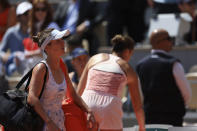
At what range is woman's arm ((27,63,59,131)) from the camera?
441 cm

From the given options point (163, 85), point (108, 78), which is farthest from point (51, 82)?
point (163, 85)

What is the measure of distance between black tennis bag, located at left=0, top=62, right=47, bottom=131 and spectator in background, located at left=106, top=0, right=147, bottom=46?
213 inches

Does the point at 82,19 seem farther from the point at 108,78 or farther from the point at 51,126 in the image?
the point at 51,126

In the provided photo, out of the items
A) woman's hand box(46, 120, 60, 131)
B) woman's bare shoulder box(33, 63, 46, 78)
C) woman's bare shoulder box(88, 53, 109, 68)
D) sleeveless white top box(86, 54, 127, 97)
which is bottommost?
woman's hand box(46, 120, 60, 131)

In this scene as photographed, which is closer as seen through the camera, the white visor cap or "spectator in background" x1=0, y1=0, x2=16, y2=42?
the white visor cap

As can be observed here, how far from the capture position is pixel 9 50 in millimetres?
8906

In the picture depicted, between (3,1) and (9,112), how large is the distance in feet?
18.5

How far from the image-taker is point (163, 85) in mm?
6750

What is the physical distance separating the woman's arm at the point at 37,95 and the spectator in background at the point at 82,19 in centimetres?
494

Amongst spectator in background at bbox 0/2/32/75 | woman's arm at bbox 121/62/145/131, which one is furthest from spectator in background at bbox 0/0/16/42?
woman's arm at bbox 121/62/145/131

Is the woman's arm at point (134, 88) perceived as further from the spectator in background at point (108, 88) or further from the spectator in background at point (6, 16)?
the spectator in background at point (6, 16)

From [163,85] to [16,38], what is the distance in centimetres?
281

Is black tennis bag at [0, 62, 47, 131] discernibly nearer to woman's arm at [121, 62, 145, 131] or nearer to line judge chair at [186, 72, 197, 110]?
woman's arm at [121, 62, 145, 131]

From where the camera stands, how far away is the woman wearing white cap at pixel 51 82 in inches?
175
